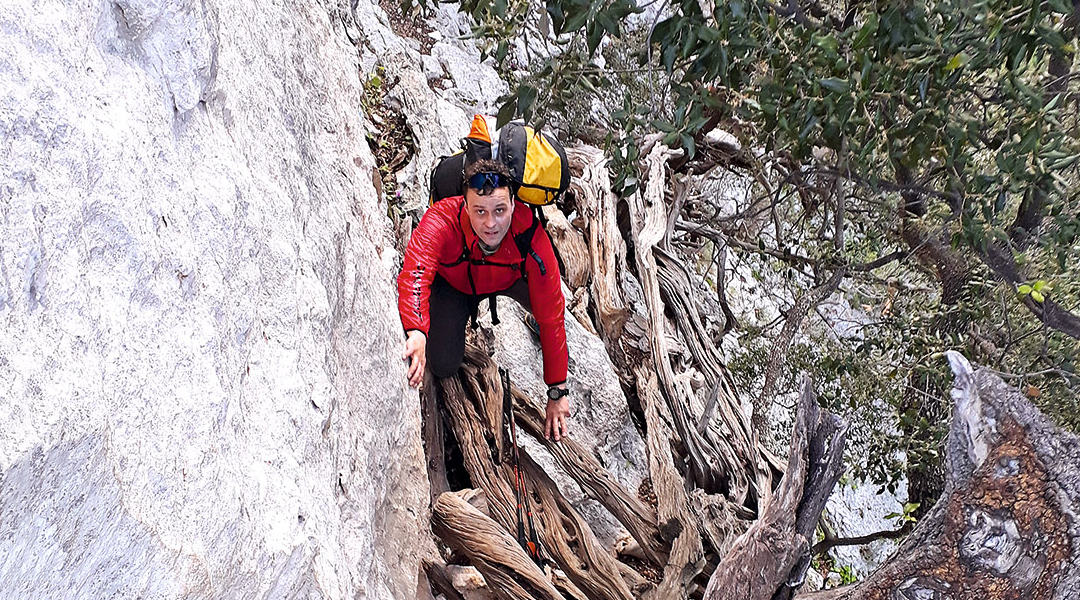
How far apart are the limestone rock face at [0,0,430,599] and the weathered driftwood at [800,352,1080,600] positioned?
157 cm

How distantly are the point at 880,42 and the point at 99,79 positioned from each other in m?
1.95

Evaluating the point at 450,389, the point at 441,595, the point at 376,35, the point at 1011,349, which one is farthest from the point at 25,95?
the point at 376,35

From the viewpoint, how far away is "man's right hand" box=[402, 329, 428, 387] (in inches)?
123

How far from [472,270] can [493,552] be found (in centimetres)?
133

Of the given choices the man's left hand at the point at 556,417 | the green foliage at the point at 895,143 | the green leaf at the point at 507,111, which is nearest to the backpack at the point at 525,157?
the green foliage at the point at 895,143

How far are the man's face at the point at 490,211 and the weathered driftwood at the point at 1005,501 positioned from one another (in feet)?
6.06

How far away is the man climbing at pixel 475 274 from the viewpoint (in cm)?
311

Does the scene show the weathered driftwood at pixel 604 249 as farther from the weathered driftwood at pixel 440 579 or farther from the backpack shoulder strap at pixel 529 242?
the weathered driftwood at pixel 440 579

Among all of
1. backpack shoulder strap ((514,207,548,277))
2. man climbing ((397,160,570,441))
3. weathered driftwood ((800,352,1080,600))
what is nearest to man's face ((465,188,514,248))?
man climbing ((397,160,570,441))

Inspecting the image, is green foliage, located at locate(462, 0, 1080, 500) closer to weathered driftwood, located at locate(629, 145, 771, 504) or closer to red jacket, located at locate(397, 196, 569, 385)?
red jacket, located at locate(397, 196, 569, 385)

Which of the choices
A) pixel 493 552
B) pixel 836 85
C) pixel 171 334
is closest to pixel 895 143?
pixel 836 85

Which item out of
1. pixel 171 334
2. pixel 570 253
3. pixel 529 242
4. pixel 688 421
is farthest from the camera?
pixel 570 253

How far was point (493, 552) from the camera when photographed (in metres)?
2.85

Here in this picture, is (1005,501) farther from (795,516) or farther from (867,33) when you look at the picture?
(867,33)
